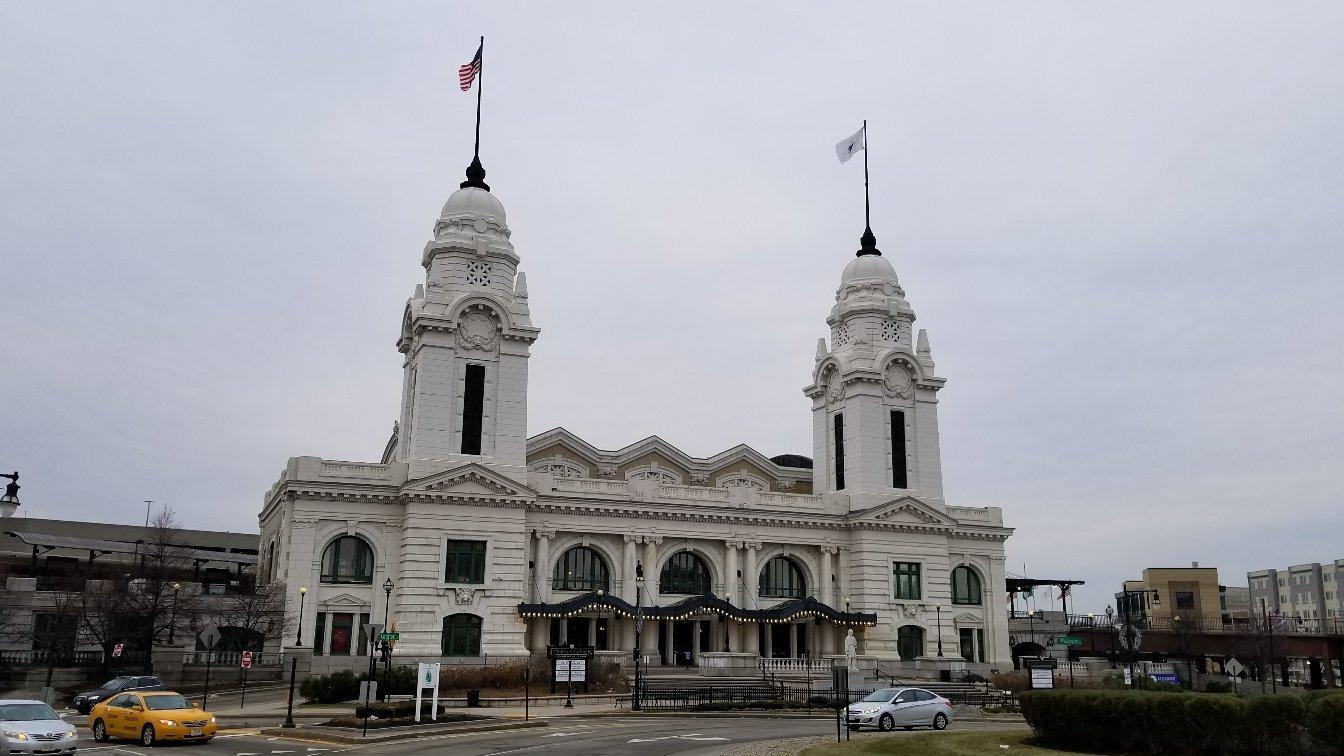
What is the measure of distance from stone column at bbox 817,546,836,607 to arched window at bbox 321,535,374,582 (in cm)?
2753

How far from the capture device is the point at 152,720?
98.3ft

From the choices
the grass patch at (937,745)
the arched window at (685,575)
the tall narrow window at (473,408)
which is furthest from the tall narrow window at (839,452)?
the grass patch at (937,745)

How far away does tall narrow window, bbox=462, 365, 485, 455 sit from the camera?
206 ft

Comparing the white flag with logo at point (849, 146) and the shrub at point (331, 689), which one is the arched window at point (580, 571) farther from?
the white flag with logo at point (849, 146)

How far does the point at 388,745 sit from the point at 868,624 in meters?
42.3

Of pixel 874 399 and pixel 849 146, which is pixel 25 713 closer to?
pixel 874 399

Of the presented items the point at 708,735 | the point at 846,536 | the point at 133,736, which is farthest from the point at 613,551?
the point at 133,736

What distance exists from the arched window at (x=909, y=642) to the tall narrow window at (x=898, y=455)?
9.19m

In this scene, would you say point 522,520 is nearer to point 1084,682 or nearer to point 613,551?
point 613,551

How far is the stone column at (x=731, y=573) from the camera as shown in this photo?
66.9m

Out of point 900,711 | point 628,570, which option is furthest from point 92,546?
point 900,711

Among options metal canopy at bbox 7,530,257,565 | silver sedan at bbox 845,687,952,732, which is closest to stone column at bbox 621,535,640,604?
metal canopy at bbox 7,530,257,565

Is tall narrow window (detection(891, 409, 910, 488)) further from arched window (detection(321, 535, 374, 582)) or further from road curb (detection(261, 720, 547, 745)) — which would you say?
road curb (detection(261, 720, 547, 745))

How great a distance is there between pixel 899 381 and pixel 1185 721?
50573 millimetres
